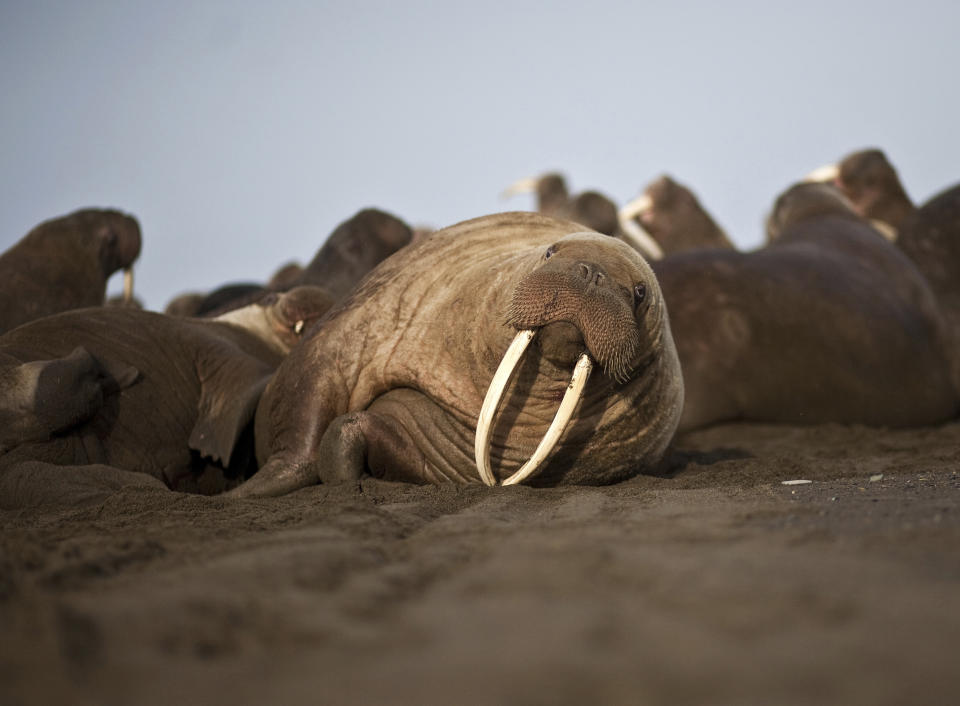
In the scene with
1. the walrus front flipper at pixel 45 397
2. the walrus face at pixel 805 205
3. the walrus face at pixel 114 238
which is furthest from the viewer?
the walrus face at pixel 805 205

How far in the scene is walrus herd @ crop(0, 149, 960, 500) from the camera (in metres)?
3.92

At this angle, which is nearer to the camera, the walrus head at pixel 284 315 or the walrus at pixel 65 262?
the walrus head at pixel 284 315

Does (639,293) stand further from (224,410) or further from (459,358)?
(224,410)

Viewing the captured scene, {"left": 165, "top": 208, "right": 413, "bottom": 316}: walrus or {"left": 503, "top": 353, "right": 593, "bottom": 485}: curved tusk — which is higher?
{"left": 165, "top": 208, "right": 413, "bottom": 316}: walrus

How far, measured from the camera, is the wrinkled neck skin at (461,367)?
399 cm

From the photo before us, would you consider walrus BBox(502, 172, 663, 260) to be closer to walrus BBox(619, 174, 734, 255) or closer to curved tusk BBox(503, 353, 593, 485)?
walrus BBox(619, 174, 734, 255)

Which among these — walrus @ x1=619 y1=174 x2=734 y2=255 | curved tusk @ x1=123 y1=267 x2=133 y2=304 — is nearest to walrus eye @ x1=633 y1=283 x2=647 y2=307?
curved tusk @ x1=123 y1=267 x2=133 y2=304

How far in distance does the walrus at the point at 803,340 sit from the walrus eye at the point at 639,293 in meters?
2.37

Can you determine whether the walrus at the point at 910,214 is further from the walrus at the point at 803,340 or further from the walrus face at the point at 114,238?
the walrus face at the point at 114,238

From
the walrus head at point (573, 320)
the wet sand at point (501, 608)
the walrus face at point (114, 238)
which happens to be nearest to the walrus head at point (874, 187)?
the walrus face at point (114, 238)

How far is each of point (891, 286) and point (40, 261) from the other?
5.98 m

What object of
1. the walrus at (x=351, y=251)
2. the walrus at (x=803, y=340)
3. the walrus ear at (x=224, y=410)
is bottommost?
the walrus at (x=803, y=340)

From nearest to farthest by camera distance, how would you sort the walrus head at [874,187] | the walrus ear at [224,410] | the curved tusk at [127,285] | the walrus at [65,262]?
1. the walrus ear at [224,410]
2. the walrus at [65,262]
3. the curved tusk at [127,285]
4. the walrus head at [874,187]

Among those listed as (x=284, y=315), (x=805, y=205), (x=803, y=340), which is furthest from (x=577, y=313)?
(x=805, y=205)
